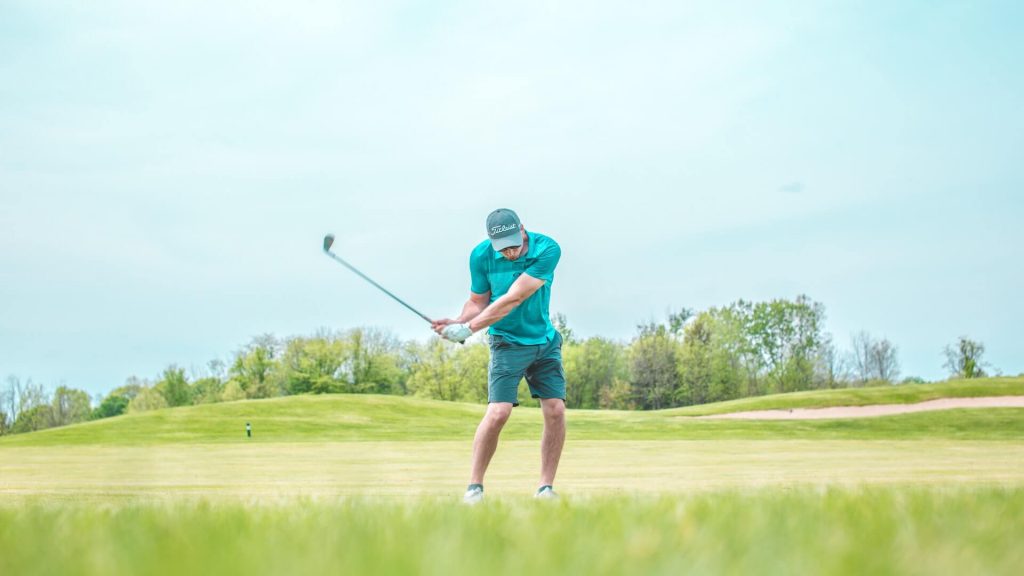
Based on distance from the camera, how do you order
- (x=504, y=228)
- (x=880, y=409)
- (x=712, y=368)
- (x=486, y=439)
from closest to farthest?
(x=504, y=228)
(x=486, y=439)
(x=880, y=409)
(x=712, y=368)

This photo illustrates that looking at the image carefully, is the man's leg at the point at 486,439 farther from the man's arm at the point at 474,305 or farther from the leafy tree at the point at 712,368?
the leafy tree at the point at 712,368

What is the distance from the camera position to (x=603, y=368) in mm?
87000

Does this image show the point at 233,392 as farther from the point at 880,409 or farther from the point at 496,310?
the point at 496,310

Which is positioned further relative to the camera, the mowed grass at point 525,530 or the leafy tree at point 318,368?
the leafy tree at point 318,368

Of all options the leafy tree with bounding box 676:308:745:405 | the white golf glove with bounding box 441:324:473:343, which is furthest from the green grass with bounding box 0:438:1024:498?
the leafy tree with bounding box 676:308:745:405

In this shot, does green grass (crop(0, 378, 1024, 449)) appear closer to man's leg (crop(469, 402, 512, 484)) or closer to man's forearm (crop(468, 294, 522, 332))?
man's leg (crop(469, 402, 512, 484))

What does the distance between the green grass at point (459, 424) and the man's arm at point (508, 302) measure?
66.5ft

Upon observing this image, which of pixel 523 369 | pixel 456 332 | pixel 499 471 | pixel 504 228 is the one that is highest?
pixel 504 228

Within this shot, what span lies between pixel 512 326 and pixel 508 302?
1.07ft

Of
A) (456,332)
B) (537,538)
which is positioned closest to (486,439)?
(456,332)

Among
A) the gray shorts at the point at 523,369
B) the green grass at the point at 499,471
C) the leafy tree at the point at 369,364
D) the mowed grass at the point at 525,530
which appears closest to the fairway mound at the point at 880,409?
the green grass at the point at 499,471

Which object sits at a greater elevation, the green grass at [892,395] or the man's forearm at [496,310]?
the man's forearm at [496,310]

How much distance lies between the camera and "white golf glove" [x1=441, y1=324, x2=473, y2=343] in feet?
26.1

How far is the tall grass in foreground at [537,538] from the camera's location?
2611 mm
